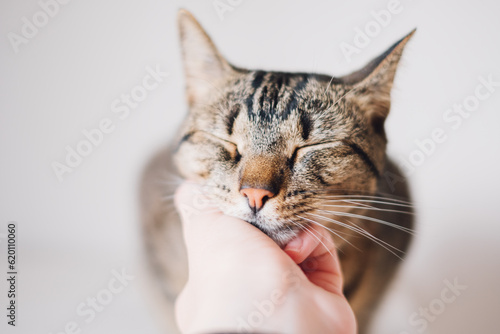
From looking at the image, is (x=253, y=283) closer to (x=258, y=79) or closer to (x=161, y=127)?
(x=258, y=79)

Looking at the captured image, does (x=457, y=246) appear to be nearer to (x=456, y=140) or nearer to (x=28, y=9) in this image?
(x=456, y=140)

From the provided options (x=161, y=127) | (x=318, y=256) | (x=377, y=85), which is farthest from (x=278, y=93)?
(x=161, y=127)

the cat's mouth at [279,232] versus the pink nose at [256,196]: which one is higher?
the pink nose at [256,196]

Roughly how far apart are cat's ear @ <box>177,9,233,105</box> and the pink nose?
0.28 metres

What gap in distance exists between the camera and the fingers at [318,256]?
1.98 ft

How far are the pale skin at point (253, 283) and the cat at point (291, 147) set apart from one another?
4 cm

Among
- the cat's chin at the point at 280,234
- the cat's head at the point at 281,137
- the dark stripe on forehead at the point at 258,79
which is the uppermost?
the dark stripe on forehead at the point at 258,79

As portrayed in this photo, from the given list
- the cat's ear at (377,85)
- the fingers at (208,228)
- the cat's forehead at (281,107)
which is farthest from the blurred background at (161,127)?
the fingers at (208,228)

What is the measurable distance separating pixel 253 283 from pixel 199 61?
48 centimetres

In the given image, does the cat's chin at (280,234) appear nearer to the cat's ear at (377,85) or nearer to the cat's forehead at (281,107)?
the cat's forehead at (281,107)

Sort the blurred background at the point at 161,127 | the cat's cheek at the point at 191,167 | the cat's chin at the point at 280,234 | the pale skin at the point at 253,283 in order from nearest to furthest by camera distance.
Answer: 1. the pale skin at the point at 253,283
2. the cat's chin at the point at 280,234
3. the cat's cheek at the point at 191,167
4. the blurred background at the point at 161,127

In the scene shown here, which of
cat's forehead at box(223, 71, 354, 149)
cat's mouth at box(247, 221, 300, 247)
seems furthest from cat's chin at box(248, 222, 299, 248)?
cat's forehead at box(223, 71, 354, 149)

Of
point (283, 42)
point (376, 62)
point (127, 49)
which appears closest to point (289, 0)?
point (283, 42)

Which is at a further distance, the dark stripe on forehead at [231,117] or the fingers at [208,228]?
the dark stripe on forehead at [231,117]
